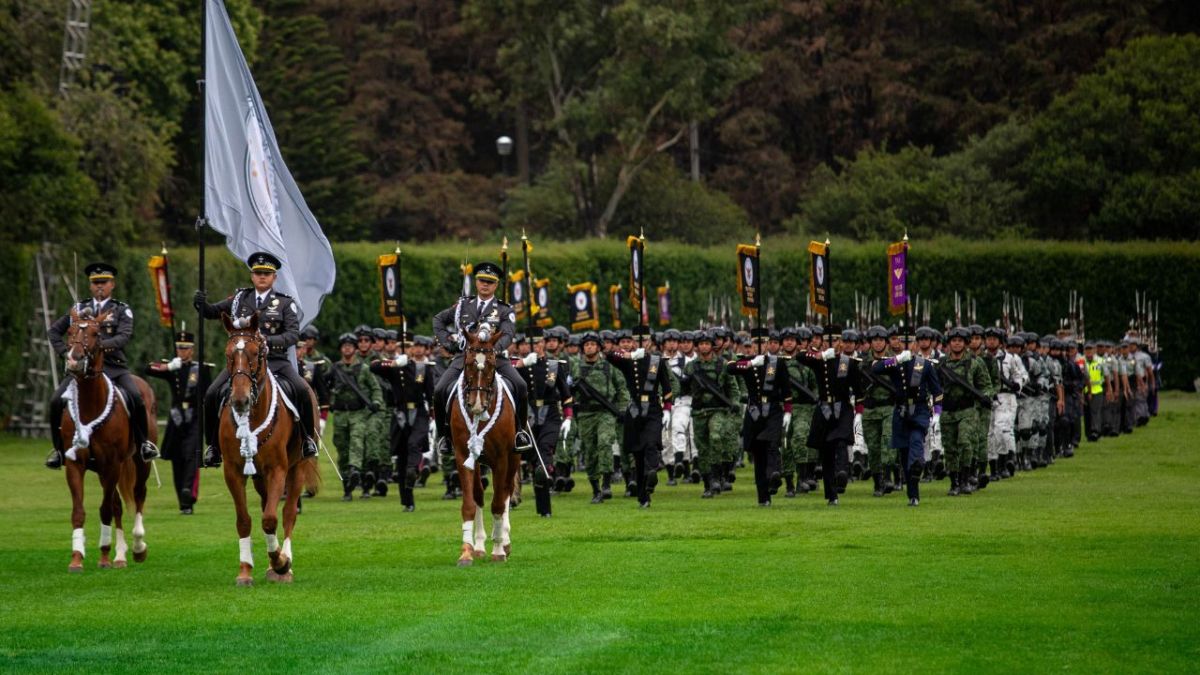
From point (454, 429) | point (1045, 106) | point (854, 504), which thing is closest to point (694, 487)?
point (854, 504)

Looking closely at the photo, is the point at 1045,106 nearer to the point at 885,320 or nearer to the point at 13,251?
the point at 885,320

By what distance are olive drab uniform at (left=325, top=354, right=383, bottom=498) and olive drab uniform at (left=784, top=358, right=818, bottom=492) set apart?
18.1 ft

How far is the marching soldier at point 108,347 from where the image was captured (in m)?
18.0

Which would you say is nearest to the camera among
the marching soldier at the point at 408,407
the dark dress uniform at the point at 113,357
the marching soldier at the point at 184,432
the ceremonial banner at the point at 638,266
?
the dark dress uniform at the point at 113,357

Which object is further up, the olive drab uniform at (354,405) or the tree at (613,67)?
the tree at (613,67)

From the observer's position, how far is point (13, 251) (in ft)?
142

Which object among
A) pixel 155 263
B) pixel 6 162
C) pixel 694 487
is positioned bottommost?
pixel 694 487

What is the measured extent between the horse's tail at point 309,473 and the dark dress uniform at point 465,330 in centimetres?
126

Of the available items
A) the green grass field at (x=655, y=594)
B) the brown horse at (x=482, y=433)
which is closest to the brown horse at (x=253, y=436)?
the green grass field at (x=655, y=594)

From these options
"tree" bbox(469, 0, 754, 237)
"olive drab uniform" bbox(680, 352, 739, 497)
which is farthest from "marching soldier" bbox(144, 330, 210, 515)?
"tree" bbox(469, 0, 754, 237)

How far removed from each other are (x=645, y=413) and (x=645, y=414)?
12mm

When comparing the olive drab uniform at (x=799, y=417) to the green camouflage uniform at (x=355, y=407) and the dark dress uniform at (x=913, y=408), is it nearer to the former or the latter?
the dark dress uniform at (x=913, y=408)

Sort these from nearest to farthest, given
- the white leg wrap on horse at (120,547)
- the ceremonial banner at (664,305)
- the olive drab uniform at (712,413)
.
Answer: the white leg wrap on horse at (120,547)
the olive drab uniform at (712,413)
the ceremonial banner at (664,305)

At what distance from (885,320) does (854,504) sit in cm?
3149
